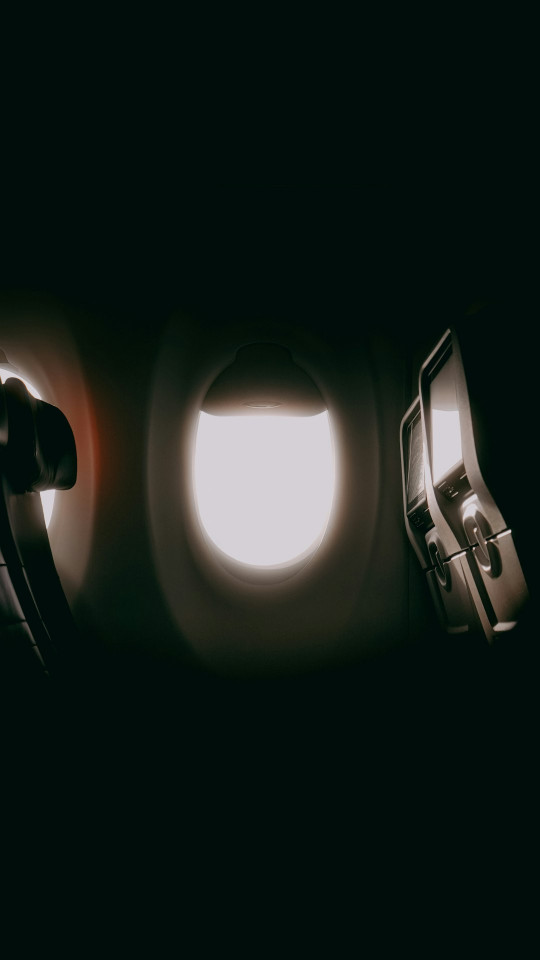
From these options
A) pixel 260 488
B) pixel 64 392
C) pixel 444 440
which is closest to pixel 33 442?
pixel 64 392

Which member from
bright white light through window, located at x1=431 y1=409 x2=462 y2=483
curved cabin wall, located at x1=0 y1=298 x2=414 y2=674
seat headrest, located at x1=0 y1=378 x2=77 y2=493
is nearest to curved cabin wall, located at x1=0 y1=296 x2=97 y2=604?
curved cabin wall, located at x1=0 y1=298 x2=414 y2=674

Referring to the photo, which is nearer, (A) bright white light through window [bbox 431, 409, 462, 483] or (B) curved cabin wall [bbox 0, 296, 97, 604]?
(A) bright white light through window [bbox 431, 409, 462, 483]

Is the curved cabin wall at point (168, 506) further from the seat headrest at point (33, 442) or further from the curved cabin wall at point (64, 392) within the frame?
the seat headrest at point (33, 442)

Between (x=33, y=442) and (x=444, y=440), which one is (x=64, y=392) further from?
(x=444, y=440)

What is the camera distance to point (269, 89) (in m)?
1.39

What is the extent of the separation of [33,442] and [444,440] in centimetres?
81

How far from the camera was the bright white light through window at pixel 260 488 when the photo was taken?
5.05 feet

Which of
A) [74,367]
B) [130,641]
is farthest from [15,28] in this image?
[130,641]

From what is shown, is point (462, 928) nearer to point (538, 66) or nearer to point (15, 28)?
point (538, 66)

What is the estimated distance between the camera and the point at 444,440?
3.73ft

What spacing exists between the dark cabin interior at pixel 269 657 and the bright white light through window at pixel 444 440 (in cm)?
39

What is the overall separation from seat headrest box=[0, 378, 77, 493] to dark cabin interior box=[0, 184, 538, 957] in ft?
0.99

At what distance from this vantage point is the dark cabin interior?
1.49m

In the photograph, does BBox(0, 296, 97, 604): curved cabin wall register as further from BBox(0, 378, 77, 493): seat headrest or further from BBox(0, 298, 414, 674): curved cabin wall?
BBox(0, 378, 77, 493): seat headrest
